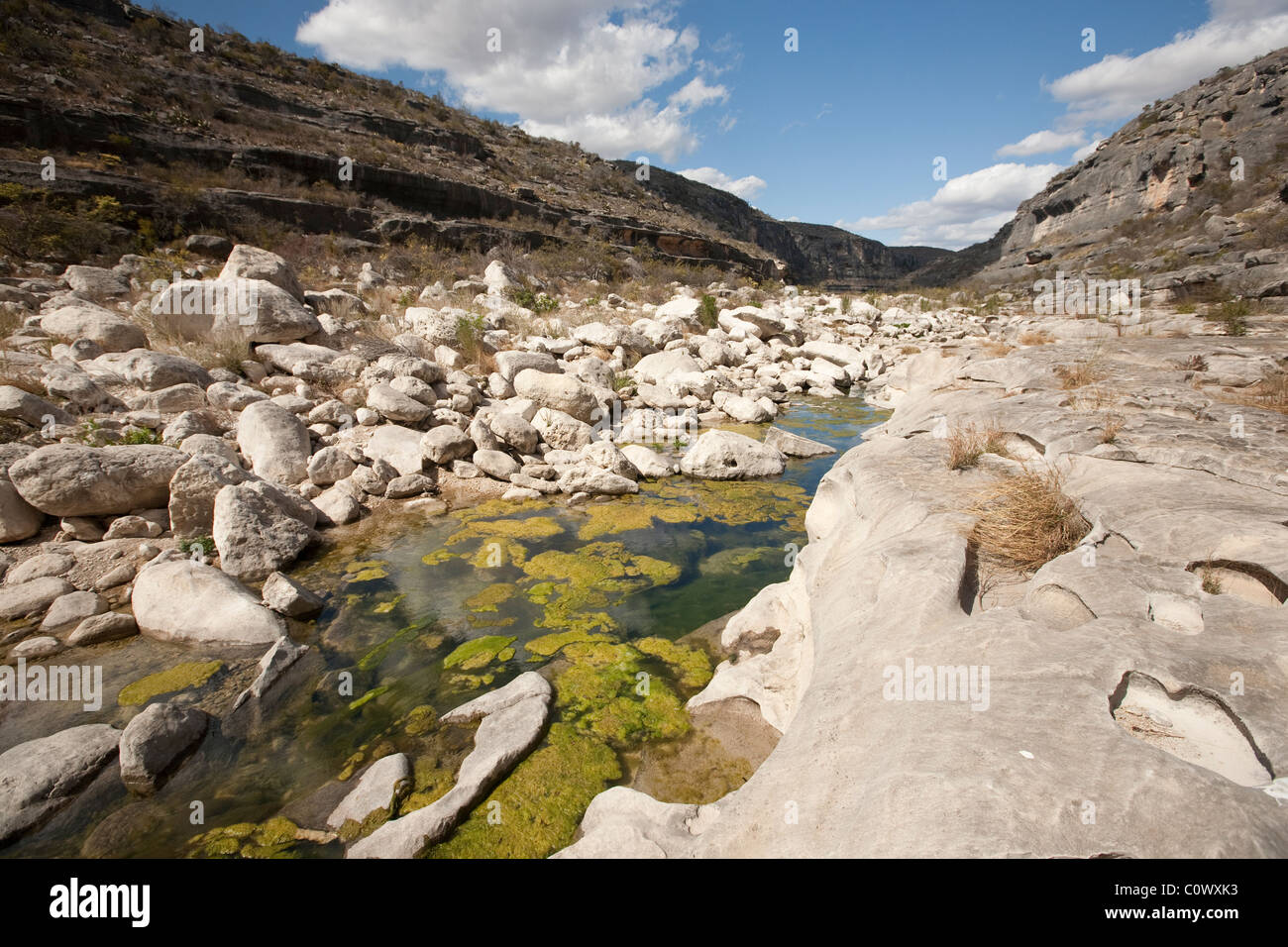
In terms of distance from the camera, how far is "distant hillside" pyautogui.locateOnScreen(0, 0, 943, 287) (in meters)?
14.9

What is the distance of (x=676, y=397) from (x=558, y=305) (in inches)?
289

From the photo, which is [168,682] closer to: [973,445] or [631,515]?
[631,515]

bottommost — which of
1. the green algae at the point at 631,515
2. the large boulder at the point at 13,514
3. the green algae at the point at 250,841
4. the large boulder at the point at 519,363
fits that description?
the green algae at the point at 250,841

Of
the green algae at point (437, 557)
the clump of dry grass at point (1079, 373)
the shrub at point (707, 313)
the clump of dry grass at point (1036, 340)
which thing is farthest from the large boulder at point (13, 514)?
the clump of dry grass at point (1036, 340)

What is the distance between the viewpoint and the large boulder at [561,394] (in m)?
8.98

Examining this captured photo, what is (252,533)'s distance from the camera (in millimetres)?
4953

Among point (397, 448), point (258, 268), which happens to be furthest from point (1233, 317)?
point (258, 268)

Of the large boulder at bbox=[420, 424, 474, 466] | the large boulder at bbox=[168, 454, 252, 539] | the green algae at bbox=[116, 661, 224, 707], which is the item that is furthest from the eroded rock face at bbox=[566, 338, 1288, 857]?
the large boulder at bbox=[420, 424, 474, 466]

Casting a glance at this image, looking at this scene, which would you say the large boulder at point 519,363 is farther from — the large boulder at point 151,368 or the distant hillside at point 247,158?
the distant hillside at point 247,158

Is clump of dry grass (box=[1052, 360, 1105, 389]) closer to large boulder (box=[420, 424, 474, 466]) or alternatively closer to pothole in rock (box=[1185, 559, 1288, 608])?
pothole in rock (box=[1185, 559, 1288, 608])

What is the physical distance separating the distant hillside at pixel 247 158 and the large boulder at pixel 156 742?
1479 cm

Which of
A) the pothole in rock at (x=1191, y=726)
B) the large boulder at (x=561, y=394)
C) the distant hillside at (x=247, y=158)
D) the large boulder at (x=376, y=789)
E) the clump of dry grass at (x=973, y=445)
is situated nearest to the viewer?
the pothole in rock at (x=1191, y=726)

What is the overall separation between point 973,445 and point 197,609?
6717 mm
